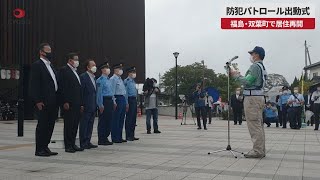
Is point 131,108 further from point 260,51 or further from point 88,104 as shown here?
point 260,51

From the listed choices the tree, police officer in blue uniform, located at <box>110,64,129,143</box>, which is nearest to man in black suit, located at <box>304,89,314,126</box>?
police officer in blue uniform, located at <box>110,64,129,143</box>

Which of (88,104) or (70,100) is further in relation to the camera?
A: (88,104)

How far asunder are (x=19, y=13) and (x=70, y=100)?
19329 mm

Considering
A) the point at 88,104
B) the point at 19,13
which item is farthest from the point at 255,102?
the point at 19,13

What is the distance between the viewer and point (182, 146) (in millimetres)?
9867

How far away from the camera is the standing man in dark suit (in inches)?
362

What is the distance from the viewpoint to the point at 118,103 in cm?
1062

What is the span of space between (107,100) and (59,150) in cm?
180

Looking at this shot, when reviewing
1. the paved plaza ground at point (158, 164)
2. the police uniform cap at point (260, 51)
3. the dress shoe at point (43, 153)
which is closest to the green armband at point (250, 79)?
the police uniform cap at point (260, 51)

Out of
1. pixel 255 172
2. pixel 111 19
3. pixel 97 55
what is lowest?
pixel 255 172

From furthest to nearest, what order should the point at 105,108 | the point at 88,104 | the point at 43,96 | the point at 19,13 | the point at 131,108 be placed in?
the point at 19,13 → the point at 131,108 → the point at 105,108 → the point at 88,104 → the point at 43,96

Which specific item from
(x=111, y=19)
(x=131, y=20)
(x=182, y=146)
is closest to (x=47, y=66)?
(x=182, y=146)

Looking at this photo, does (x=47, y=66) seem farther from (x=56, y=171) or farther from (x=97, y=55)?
(x=97, y=55)

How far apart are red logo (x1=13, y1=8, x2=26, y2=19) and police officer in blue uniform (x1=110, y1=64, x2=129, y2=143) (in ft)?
55.9
